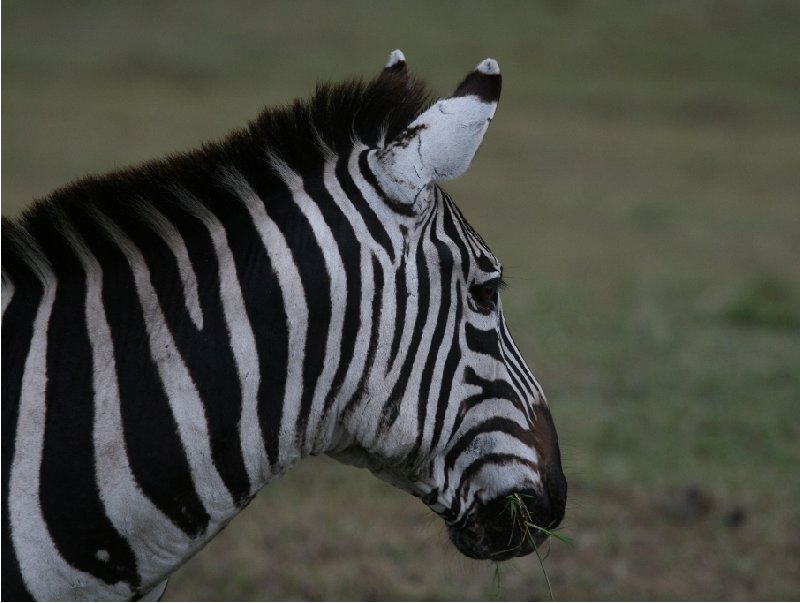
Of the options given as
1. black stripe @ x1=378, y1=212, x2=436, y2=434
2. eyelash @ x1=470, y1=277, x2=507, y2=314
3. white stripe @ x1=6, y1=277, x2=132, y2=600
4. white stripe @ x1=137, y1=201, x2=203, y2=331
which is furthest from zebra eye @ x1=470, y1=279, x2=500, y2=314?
white stripe @ x1=6, y1=277, x2=132, y2=600

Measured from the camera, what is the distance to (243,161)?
2598mm

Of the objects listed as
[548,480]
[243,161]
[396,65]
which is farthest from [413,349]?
[396,65]

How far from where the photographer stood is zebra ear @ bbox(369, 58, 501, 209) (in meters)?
2.52

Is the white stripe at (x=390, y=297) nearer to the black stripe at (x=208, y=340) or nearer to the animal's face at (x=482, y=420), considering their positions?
the animal's face at (x=482, y=420)

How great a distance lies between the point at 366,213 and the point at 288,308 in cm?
31

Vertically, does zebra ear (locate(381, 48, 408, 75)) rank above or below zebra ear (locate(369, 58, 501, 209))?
above

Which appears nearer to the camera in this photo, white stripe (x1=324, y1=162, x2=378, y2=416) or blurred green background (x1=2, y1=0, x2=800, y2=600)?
white stripe (x1=324, y1=162, x2=378, y2=416)

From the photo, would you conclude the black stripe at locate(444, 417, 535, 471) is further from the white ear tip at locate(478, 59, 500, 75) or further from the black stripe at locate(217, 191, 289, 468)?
the white ear tip at locate(478, 59, 500, 75)

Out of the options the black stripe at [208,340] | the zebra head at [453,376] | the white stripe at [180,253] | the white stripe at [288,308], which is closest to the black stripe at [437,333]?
the zebra head at [453,376]

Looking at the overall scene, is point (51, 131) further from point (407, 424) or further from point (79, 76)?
point (407, 424)

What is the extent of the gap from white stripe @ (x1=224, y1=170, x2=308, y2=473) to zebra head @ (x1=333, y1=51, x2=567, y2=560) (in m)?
0.16

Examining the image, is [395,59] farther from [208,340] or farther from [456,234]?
[208,340]

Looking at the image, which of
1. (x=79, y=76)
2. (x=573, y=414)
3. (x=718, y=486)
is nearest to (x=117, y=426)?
(x=718, y=486)

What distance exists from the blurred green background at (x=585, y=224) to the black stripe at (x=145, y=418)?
3.41 feet
